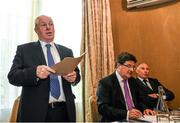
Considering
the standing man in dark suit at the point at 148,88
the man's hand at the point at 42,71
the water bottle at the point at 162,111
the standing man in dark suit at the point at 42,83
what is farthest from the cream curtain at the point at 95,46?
the man's hand at the point at 42,71

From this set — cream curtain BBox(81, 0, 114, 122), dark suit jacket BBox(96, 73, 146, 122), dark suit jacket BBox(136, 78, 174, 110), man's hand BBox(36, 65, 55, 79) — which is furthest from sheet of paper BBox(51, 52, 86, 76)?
cream curtain BBox(81, 0, 114, 122)

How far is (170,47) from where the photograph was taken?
3572 mm

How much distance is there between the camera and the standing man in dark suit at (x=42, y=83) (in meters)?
2.00

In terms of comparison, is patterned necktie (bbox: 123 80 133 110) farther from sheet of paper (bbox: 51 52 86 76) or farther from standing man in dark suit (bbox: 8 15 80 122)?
sheet of paper (bbox: 51 52 86 76)

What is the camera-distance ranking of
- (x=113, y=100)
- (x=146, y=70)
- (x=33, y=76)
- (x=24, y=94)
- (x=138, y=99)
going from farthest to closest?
1. (x=146, y=70)
2. (x=138, y=99)
3. (x=113, y=100)
4. (x=24, y=94)
5. (x=33, y=76)

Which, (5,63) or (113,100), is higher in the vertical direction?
(5,63)

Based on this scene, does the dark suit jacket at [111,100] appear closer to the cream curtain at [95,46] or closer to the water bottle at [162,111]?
the water bottle at [162,111]

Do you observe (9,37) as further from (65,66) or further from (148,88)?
(148,88)

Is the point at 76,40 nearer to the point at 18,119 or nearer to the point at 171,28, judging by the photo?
the point at 171,28

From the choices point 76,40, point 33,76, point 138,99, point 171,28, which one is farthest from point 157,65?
point 33,76

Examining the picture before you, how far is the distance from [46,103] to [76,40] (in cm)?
179

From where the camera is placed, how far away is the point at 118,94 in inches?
103

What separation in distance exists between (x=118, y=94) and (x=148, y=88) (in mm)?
807

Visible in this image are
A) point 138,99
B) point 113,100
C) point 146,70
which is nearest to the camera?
point 113,100
